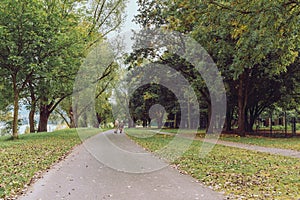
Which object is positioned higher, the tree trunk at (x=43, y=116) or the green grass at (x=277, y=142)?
the tree trunk at (x=43, y=116)

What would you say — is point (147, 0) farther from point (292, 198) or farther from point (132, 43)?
point (292, 198)

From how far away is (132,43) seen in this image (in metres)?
26.5

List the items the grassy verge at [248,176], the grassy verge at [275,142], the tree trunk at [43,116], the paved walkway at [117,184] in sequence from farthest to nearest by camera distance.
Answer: the tree trunk at [43,116] < the grassy verge at [275,142] < the grassy verge at [248,176] < the paved walkway at [117,184]

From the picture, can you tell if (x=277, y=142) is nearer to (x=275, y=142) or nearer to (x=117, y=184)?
(x=275, y=142)

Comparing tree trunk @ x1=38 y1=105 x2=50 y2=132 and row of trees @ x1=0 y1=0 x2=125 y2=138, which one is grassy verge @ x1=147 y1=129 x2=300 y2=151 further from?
tree trunk @ x1=38 y1=105 x2=50 y2=132

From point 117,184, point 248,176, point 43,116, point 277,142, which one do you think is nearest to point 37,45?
point 117,184

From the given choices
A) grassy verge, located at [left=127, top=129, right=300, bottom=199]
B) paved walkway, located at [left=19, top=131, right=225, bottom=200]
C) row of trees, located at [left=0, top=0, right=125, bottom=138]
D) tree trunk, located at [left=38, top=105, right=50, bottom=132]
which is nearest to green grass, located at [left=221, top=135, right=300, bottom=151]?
grassy verge, located at [left=127, top=129, right=300, bottom=199]

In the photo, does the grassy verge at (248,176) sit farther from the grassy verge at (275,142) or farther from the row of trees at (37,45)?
the row of trees at (37,45)

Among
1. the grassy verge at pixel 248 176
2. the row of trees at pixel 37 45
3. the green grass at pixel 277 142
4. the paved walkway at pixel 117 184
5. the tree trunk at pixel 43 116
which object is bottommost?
the paved walkway at pixel 117 184

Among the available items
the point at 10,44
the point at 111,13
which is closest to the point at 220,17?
the point at 10,44

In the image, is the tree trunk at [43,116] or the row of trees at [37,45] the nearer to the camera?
the row of trees at [37,45]

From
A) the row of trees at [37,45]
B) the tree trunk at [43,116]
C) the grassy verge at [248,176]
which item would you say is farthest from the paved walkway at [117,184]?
the tree trunk at [43,116]

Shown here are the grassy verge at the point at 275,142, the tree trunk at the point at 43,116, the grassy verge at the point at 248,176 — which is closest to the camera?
the grassy verge at the point at 248,176

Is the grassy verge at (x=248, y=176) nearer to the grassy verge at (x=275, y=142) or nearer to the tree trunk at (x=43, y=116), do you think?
the grassy verge at (x=275, y=142)
